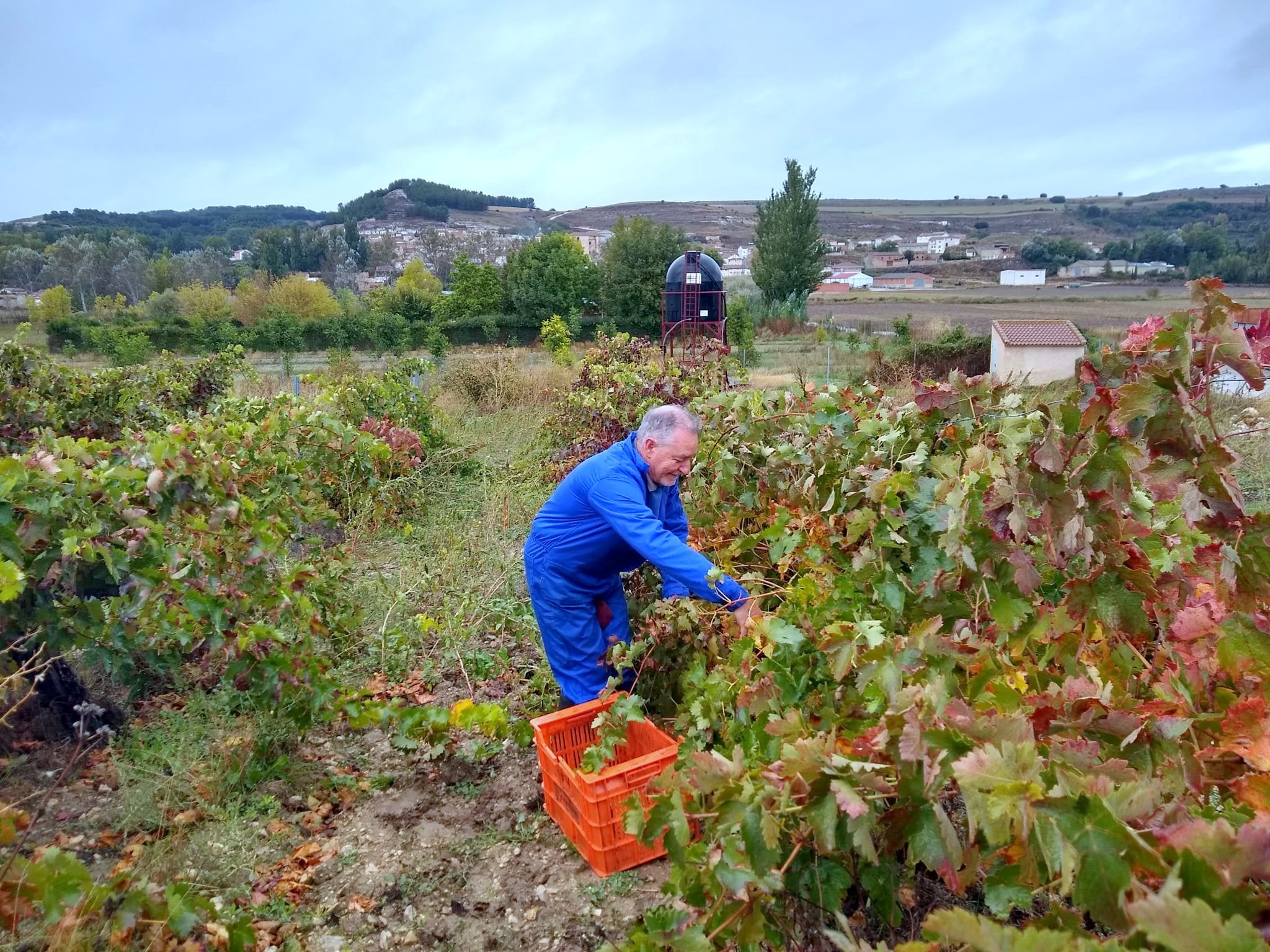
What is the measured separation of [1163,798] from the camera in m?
1.34

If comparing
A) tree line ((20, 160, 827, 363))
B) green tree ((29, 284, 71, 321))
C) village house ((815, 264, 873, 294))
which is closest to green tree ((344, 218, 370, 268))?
tree line ((20, 160, 827, 363))

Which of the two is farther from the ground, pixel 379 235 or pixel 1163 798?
pixel 379 235

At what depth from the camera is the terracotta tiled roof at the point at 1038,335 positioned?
20469mm

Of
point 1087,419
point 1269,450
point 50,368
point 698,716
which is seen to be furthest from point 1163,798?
point 1269,450

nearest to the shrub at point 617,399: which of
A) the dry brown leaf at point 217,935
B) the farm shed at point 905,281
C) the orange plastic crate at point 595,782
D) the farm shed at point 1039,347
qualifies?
the orange plastic crate at point 595,782

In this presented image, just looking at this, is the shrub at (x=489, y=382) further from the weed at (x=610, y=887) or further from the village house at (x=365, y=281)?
the village house at (x=365, y=281)

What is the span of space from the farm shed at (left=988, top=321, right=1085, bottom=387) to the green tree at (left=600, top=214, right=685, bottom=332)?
58.2ft

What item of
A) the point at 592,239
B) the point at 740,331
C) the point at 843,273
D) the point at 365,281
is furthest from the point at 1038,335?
the point at 592,239

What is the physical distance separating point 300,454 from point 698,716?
16.0ft

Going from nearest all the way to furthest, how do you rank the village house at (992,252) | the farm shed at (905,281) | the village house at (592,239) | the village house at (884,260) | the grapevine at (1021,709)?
the grapevine at (1021,709)
the farm shed at (905,281)
the village house at (992,252)
the village house at (592,239)
the village house at (884,260)

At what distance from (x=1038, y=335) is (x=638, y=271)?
20.5 meters

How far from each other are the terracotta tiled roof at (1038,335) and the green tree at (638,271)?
17637 millimetres

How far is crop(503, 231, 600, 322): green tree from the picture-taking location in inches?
1494

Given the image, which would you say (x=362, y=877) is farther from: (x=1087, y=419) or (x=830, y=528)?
(x=1087, y=419)
